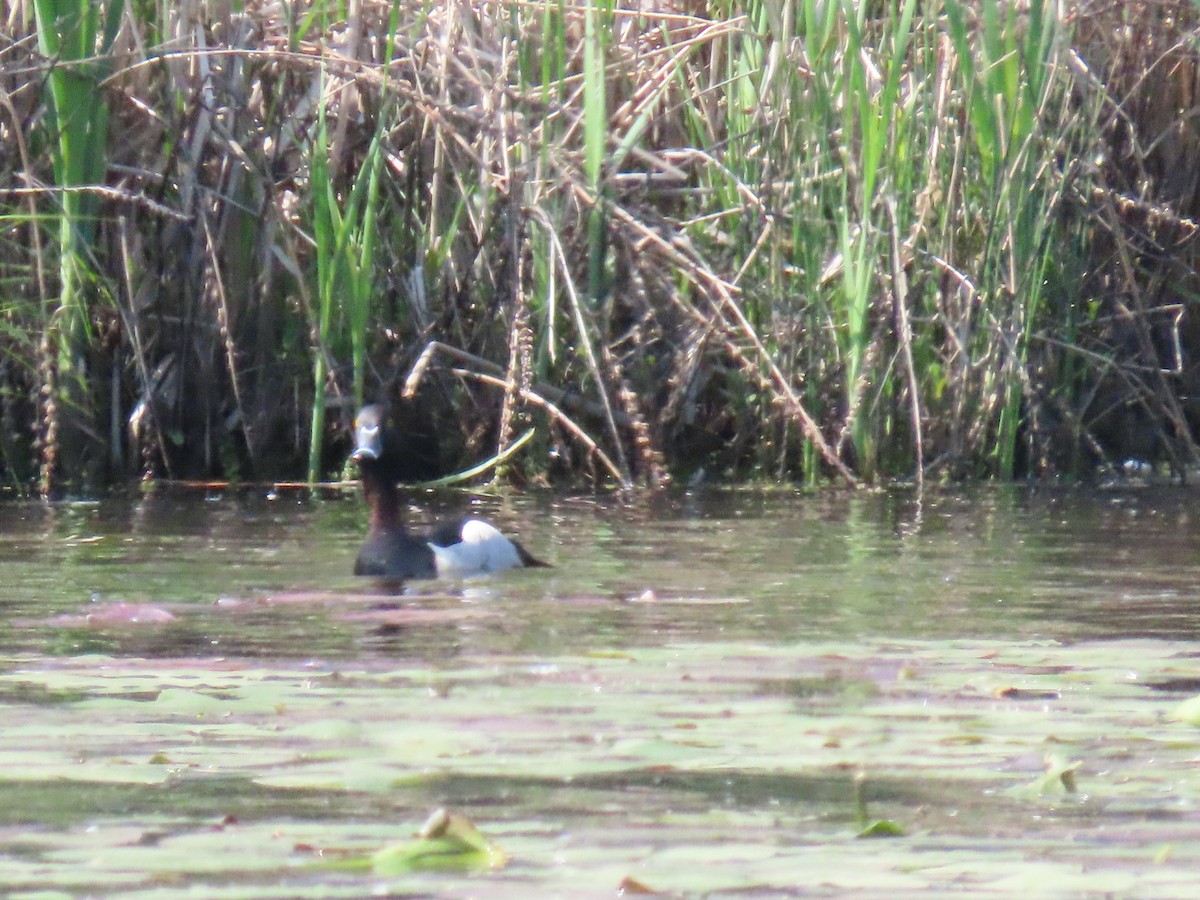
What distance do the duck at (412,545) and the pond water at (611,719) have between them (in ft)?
0.38

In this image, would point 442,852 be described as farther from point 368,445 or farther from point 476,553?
point 368,445

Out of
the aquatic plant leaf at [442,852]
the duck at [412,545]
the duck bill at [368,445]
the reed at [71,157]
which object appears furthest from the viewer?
the reed at [71,157]

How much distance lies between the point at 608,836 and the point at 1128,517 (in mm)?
4970

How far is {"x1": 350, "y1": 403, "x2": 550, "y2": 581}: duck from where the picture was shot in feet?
21.1

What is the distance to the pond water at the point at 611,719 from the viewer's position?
2.83 metres

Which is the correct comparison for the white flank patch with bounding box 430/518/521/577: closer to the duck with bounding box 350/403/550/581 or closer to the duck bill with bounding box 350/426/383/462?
the duck with bounding box 350/403/550/581

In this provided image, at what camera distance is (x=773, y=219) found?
8.13 m

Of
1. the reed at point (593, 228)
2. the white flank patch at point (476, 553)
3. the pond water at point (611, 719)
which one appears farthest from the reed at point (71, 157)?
the white flank patch at point (476, 553)

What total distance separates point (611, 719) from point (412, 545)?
114 inches

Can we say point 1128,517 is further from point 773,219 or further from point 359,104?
point 359,104

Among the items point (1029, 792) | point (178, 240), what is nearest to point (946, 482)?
point (178, 240)

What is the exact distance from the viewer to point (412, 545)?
6.61m

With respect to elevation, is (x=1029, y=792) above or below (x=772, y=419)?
above

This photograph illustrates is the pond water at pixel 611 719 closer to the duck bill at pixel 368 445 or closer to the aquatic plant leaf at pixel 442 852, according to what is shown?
the aquatic plant leaf at pixel 442 852
